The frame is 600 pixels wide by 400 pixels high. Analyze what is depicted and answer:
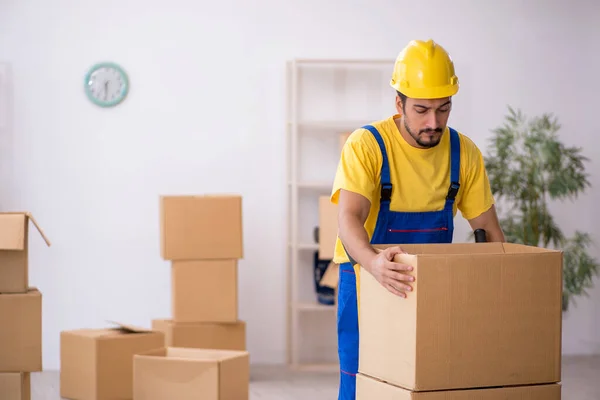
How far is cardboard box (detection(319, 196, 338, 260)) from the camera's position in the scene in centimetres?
461

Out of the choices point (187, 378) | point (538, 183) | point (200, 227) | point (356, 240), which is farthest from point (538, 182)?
point (356, 240)

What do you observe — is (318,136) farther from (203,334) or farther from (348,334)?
(348,334)

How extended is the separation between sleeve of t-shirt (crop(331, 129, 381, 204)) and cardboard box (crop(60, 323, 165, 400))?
7.08 ft

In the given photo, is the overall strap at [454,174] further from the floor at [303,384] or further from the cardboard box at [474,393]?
the floor at [303,384]

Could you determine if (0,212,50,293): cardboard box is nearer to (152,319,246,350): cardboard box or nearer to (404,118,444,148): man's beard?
(152,319,246,350): cardboard box

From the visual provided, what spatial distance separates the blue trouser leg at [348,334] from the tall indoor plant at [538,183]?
254cm

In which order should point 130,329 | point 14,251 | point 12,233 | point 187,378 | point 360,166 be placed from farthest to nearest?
1. point 130,329
2. point 187,378
3. point 14,251
4. point 12,233
5. point 360,166

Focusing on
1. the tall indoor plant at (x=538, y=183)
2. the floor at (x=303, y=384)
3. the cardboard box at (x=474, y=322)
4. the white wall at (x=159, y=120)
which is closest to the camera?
the cardboard box at (x=474, y=322)

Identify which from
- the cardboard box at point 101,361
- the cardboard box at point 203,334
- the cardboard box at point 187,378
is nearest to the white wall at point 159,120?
the cardboard box at point 203,334

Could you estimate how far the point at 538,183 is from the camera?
4.67 meters

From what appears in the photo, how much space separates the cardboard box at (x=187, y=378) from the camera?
340 centimetres

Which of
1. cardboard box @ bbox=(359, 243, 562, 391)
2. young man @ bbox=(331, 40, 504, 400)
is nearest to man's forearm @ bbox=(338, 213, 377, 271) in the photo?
young man @ bbox=(331, 40, 504, 400)

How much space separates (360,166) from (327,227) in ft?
8.61

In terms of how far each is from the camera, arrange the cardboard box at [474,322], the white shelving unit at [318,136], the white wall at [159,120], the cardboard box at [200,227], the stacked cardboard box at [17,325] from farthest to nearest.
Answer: the white shelving unit at [318,136], the white wall at [159,120], the cardboard box at [200,227], the stacked cardboard box at [17,325], the cardboard box at [474,322]
